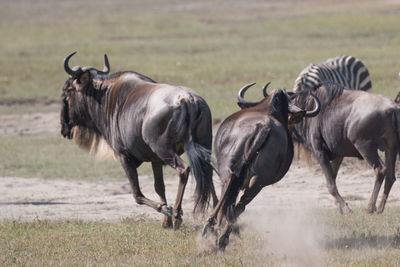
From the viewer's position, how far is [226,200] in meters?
7.26

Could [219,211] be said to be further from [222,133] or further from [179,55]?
[179,55]

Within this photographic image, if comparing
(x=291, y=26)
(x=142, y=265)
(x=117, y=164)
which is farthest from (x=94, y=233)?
(x=291, y=26)

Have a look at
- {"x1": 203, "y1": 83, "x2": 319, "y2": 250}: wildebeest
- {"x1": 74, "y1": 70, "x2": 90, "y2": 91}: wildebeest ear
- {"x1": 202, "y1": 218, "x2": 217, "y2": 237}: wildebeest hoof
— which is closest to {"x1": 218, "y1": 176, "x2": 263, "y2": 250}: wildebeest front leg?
{"x1": 203, "y1": 83, "x2": 319, "y2": 250}: wildebeest

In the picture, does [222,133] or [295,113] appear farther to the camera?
[295,113]

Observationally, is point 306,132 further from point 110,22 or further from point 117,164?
point 110,22

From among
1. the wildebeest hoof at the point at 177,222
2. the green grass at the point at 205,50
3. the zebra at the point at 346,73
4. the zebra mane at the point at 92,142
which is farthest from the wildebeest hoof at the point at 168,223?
the zebra at the point at 346,73

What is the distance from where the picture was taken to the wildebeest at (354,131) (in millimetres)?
9523

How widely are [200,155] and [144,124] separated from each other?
871mm

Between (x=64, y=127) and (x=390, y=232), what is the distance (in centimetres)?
449

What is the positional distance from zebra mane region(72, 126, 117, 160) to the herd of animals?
0.5 inches

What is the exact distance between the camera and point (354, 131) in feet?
31.7

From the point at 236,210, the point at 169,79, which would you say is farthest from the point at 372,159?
the point at 169,79

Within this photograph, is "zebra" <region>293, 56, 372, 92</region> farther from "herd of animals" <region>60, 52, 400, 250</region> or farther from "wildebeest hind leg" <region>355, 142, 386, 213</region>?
"wildebeest hind leg" <region>355, 142, 386, 213</region>

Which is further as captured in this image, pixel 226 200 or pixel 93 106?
pixel 93 106
